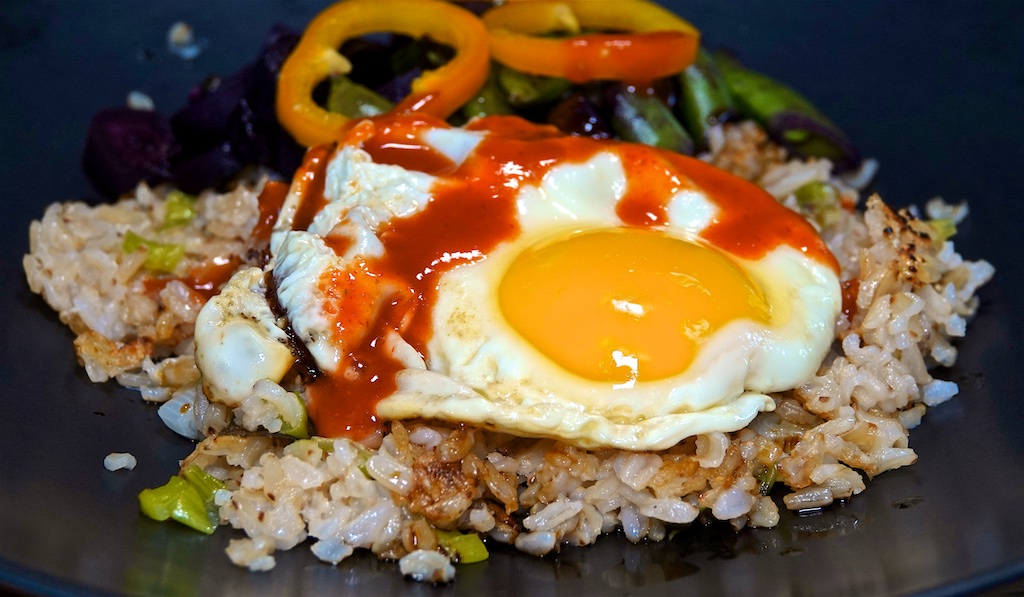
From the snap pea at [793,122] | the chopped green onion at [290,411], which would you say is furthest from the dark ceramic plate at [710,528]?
the chopped green onion at [290,411]

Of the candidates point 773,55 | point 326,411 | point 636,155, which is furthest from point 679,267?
point 773,55

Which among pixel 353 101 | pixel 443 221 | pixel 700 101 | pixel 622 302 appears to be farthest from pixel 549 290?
pixel 700 101

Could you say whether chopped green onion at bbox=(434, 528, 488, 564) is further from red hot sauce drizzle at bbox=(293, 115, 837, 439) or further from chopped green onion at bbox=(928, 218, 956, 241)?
chopped green onion at bbox=(928, 218, 956, 241)

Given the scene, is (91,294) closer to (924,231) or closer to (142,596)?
(142,596)

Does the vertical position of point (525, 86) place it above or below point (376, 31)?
below

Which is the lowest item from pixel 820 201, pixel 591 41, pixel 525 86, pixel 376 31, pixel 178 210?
pixel 178 210

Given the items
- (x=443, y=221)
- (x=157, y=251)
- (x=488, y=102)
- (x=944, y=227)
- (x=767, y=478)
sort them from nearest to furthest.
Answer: (x=767, y=478), (x=443, y=221), (x=157, y=251), (x=944, y=227), (x=488, y=102)

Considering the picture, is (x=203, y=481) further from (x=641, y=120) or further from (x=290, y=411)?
(x=641, y=120)
